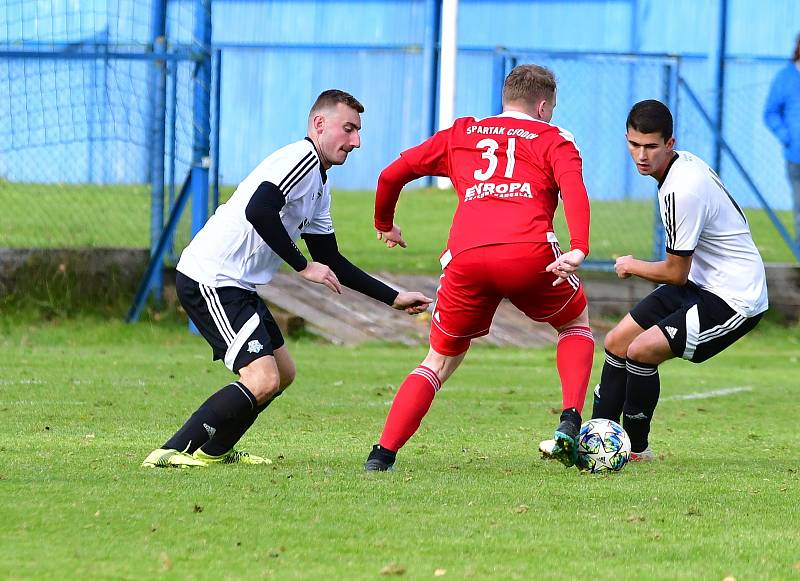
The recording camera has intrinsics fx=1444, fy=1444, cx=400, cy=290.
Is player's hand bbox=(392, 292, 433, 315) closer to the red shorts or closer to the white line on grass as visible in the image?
the red shorts

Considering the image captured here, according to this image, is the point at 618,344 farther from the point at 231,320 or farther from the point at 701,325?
the point at 231,320

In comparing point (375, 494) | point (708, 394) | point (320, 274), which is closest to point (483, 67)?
point (708, 394)

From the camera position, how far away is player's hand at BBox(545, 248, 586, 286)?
253 inches

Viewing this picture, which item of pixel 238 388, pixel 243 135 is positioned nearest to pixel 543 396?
pixel 238 388

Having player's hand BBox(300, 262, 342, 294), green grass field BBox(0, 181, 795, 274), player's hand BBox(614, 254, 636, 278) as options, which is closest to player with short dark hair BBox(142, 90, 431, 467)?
player's hand BBox(300, 262, 342, 294)

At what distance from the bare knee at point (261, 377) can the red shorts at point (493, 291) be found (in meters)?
0.78

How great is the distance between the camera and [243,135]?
24.7m

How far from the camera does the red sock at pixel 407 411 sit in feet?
22.2

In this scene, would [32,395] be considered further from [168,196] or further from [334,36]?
[334,36]

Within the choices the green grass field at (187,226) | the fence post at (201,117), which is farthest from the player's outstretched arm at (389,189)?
the green grass field at (187,226)

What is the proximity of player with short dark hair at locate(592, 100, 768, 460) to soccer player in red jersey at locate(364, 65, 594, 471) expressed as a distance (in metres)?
0.44

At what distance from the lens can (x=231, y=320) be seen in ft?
22.5

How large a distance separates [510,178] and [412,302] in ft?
2.69

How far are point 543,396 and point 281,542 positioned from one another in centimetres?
592
